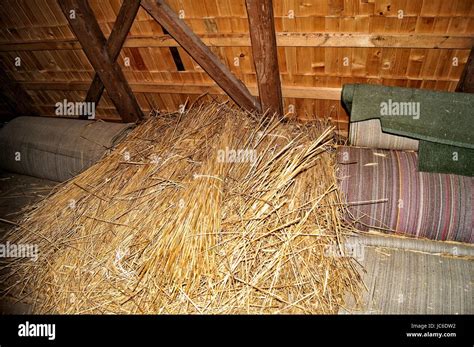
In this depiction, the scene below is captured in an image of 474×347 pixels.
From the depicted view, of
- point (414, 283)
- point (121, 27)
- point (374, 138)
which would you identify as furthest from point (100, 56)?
point (414, 283)

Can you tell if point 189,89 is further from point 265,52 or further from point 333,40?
point 333,40

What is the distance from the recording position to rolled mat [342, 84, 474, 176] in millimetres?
1975

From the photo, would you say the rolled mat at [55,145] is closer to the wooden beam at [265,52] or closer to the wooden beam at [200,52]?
the wooden beam at [200,52]

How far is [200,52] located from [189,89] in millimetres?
590

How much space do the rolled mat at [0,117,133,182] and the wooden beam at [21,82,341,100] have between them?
45 centimetres

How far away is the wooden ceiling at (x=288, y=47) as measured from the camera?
Result: 2.21 metres

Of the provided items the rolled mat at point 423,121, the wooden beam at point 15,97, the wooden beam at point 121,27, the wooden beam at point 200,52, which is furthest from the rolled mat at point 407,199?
the wooden beam at point 15,97

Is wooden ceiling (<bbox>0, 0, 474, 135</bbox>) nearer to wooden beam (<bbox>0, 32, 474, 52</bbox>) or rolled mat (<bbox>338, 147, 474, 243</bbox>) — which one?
wooden beam (<bbox>0, 32, 474, 52</bbox>)

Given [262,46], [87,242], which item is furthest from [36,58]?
[262,46]

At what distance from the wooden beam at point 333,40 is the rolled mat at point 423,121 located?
46 centimetres

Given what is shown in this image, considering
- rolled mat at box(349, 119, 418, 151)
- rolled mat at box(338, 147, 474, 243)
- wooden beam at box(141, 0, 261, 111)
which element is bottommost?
rolled mat at box(338, 147, 474, 243)

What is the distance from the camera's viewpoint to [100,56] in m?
2.90

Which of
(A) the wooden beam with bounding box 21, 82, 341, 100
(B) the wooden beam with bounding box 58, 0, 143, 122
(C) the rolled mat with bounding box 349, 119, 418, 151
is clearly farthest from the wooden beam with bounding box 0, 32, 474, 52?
(C) the rolled mat with bounding box 349, 119, 418, 151
